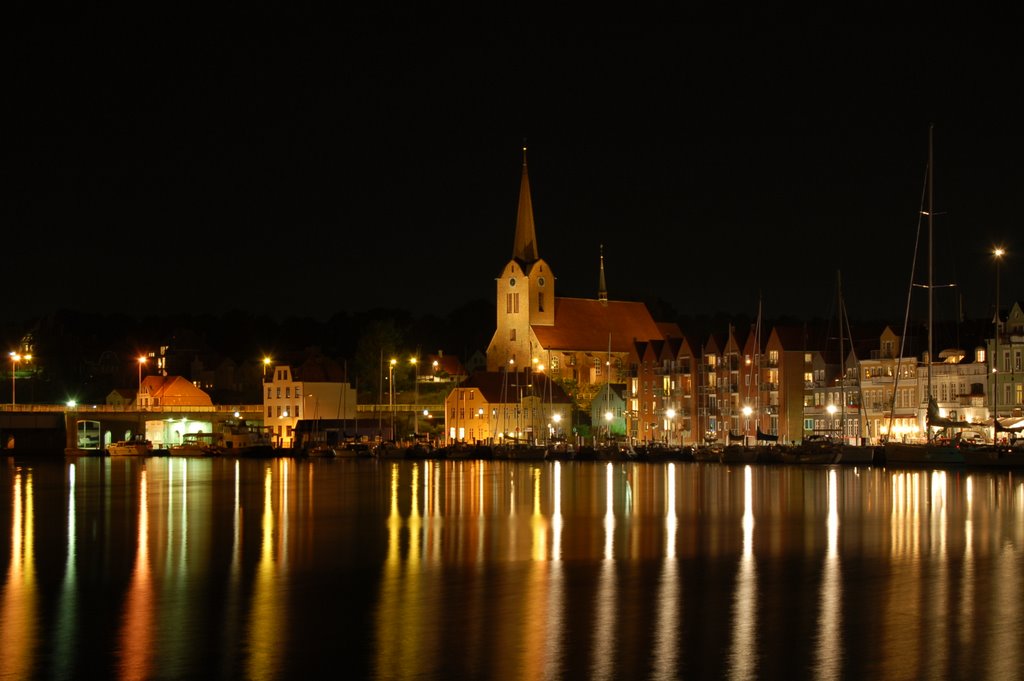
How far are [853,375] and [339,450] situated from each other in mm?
46580

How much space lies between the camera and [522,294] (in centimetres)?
16088

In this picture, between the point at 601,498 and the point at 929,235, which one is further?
the point at 929,235

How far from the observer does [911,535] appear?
44.0m

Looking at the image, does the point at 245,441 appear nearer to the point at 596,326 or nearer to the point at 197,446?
the point at 197,446

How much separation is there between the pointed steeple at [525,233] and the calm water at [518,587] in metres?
100

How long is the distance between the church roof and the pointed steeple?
7.32m

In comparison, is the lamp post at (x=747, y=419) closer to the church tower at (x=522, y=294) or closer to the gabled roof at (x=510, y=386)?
the gabled roof at (x=510, y=386)

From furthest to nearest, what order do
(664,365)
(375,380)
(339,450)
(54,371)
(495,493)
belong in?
(54,371) → (375,380) → (664,365) → (339,450) → (495,493)

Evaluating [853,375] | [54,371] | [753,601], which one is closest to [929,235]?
[853,375]

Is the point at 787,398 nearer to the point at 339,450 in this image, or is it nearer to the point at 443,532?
the point at 339,450

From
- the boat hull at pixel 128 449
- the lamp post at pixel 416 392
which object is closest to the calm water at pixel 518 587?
the boat hull at pixel 128 449

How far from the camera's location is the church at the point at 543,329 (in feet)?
515

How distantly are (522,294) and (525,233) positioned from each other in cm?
758

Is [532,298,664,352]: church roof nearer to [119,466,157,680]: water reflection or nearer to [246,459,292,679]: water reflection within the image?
[246,459,292,679]: water reflection
